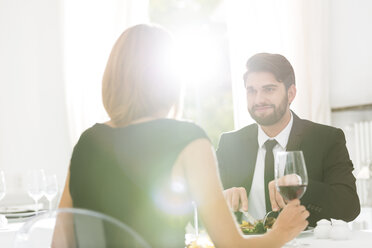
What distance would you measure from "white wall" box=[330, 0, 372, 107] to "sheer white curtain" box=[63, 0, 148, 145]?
60.9 inches

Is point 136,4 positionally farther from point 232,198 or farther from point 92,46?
point 232,198

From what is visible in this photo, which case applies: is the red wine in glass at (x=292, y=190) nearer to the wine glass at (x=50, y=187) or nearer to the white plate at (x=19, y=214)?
the wine glass at (x=50, y=187)

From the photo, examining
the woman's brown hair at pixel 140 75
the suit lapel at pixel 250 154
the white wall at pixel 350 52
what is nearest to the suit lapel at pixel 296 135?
the suit lapel at pixel 250 154

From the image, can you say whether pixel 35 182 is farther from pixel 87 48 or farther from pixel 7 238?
pixel 87 48

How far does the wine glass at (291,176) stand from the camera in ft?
5.45

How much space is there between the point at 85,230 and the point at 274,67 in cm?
194

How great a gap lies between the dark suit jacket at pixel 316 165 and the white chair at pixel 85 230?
53.7 inches

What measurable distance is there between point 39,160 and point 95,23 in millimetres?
1115

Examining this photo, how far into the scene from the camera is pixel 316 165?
8.59ft

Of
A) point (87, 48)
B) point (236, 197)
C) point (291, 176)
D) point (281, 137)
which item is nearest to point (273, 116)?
point (281, 137)

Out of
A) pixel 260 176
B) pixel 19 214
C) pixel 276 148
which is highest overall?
pixel 276 148

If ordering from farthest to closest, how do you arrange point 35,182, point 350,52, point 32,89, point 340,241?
1. point 32,89
2. point 350,52
3. point 35,182
4. point 340,241

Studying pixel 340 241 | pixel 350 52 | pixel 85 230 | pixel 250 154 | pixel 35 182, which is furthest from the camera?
pixel 350 52

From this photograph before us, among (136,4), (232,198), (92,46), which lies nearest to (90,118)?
(92,46)
